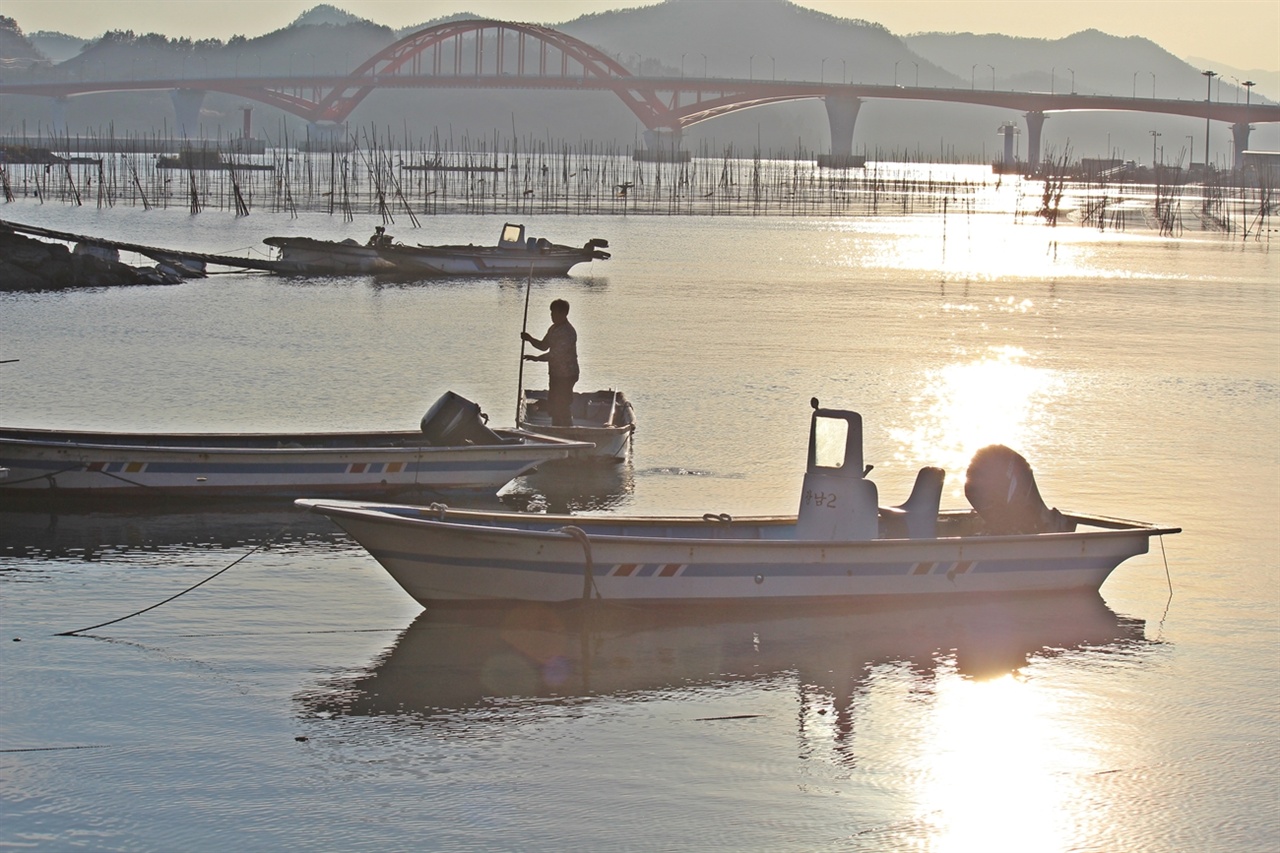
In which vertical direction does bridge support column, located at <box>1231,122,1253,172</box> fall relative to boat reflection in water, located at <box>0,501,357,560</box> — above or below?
above

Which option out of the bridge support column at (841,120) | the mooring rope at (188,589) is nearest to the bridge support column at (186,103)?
the bridge support column at (841,120)

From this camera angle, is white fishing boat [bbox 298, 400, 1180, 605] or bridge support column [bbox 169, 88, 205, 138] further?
bridge support column [bbox 169, 88, 205, 138]

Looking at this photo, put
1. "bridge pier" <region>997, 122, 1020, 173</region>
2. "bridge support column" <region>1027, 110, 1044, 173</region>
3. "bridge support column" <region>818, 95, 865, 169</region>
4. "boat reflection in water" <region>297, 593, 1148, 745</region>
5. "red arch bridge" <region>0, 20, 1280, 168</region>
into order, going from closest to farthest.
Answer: "boat reflection in water" <region>297, 593, 1148, 745</region>, "red arch bridge" <region>0, 20, 1280, 168</region>, "bridge support column" <region>1027, 110, 1044, 173</region>, "bridge support column" <region>818, 95, 865, 169</region>, "bridge pier" <region>997, 122, 1020, 173</region>

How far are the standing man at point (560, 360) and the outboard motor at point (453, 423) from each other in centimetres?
143

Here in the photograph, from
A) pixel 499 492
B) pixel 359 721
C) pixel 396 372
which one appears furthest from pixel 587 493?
pixel 396 372

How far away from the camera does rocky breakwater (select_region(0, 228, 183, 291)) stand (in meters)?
36.0

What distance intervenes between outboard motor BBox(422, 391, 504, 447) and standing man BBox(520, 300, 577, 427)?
1.43 metres

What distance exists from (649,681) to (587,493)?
5.49 m

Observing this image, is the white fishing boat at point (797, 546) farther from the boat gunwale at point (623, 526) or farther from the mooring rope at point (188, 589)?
the mooring rope at point (188, 589)

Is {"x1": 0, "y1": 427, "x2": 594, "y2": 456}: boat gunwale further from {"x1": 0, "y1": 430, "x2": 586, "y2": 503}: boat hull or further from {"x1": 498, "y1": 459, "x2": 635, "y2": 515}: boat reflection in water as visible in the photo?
{"x1": 498, "y1": 459, "x2": 635, "y2": 515}: boat reflection in water

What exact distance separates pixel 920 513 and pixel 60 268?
2960 cm

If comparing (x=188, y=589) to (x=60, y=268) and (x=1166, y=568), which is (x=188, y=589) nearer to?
(x=1166, y=568)

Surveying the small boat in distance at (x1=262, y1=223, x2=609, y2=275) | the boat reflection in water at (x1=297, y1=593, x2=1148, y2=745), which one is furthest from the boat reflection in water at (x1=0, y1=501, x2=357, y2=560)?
the small boat in distance at (x1=262, y1=223, x2=609, y2=275)

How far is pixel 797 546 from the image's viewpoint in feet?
35.1
